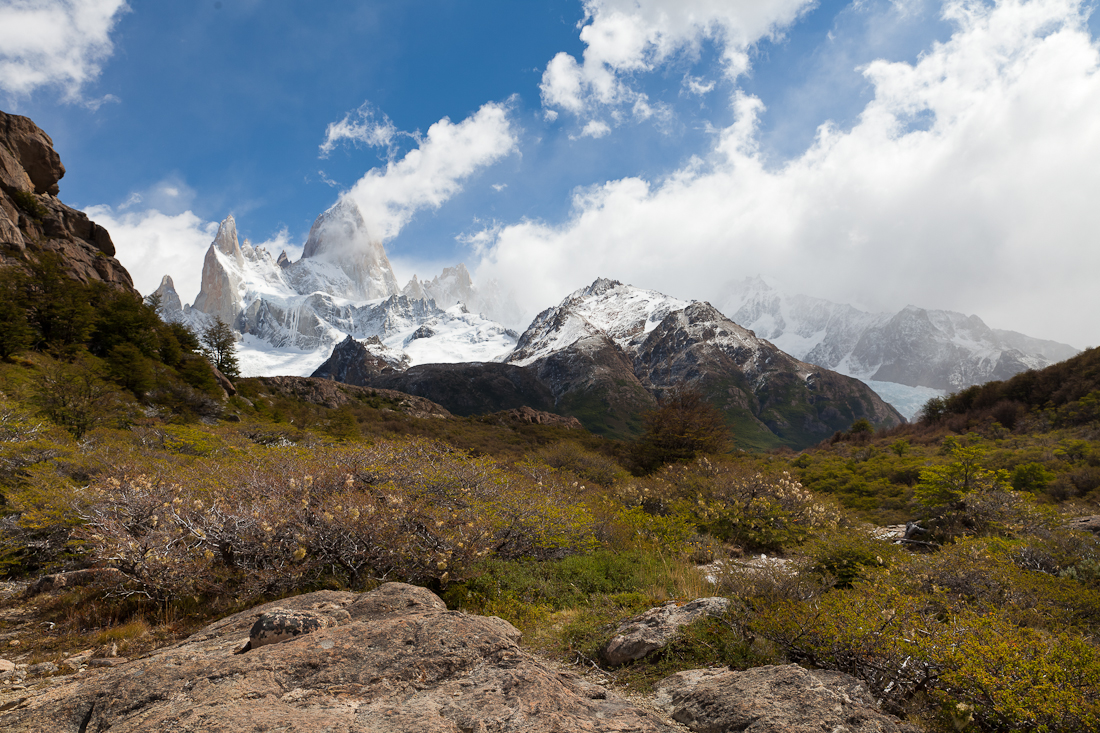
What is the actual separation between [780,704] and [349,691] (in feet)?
10.9

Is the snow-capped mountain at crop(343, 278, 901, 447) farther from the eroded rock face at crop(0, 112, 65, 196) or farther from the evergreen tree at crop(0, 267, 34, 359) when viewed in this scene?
the evergreen tree at crop(0, 267, 34, 359)

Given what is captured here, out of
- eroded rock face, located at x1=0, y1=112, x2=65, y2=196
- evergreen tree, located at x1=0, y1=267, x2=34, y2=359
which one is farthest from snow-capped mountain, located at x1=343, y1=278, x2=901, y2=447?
evergreen tree, located at x1=0, y1=267, x2=34, y2=359

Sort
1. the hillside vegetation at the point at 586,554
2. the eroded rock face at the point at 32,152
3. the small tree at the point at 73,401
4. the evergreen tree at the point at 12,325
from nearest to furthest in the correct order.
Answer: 1. the hillside vegetation at the point at 586,554
2. the small tree at the point at 73,401
3. the evergreen tree at the point at 12,325
4. the eroded rock face at the point at 32,152

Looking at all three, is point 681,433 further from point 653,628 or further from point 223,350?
point 223,350

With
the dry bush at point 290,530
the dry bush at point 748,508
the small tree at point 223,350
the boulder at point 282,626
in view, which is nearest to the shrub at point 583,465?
the dry bush at point 748,508

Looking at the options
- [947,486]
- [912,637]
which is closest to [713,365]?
[947,486]

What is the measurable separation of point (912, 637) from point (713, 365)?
17658 cm

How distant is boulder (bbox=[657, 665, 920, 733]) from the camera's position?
328 cm

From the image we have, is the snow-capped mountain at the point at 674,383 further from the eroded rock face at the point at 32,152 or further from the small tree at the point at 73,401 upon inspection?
the small tree at the point at 73,401

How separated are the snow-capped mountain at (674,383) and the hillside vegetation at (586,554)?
122 metres

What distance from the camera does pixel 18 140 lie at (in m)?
41.6

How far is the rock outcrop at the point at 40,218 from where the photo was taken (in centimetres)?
3516

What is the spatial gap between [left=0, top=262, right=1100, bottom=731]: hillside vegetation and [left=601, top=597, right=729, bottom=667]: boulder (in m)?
0.16

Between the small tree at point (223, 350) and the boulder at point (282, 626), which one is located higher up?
the small tree at point (223, 350)
